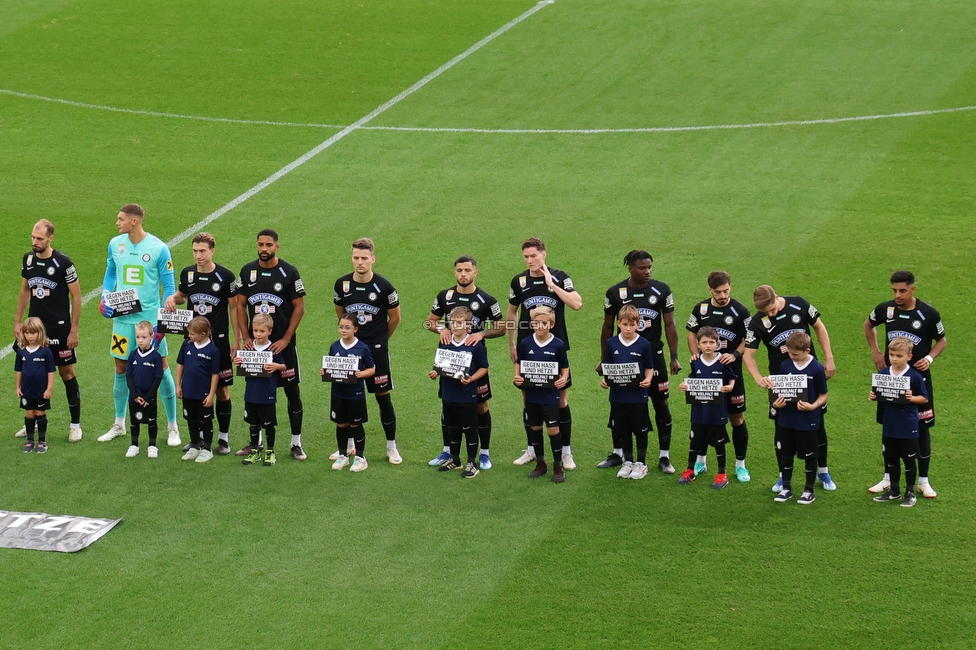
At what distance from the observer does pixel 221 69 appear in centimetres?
2656

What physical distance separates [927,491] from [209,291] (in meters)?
7.54

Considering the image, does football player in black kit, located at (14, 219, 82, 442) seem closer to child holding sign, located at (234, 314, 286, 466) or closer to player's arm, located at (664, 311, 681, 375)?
child holding sign, located at (234, 314, 286, 466)

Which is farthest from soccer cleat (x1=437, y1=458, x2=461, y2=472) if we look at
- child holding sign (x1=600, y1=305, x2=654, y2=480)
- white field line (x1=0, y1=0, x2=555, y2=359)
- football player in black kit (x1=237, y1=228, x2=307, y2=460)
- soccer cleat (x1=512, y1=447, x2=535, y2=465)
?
white field line (x1=0, y1=0, x2=555, y2=359)

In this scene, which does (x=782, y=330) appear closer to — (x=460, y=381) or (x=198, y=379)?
(x=460, y=381)

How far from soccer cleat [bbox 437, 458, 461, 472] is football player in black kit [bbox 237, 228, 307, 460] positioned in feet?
4.92

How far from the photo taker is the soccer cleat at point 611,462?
462 inches

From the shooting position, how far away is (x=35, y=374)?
12.1 meters

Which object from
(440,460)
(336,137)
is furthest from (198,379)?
(336,137)

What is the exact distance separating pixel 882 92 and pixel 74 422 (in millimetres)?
17993

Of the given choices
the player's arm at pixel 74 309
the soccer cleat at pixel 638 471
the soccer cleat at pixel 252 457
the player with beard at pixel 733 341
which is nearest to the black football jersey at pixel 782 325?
the player with beard at pixel 733 341

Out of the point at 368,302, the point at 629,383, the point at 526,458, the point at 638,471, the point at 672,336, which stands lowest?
the point at 638,471

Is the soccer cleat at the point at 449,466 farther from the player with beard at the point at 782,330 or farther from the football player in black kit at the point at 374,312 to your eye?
the player with beard at the point at 782,330

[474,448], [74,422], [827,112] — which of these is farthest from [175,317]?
[827,112]

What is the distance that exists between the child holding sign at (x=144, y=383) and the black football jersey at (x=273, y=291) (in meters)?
1.11
